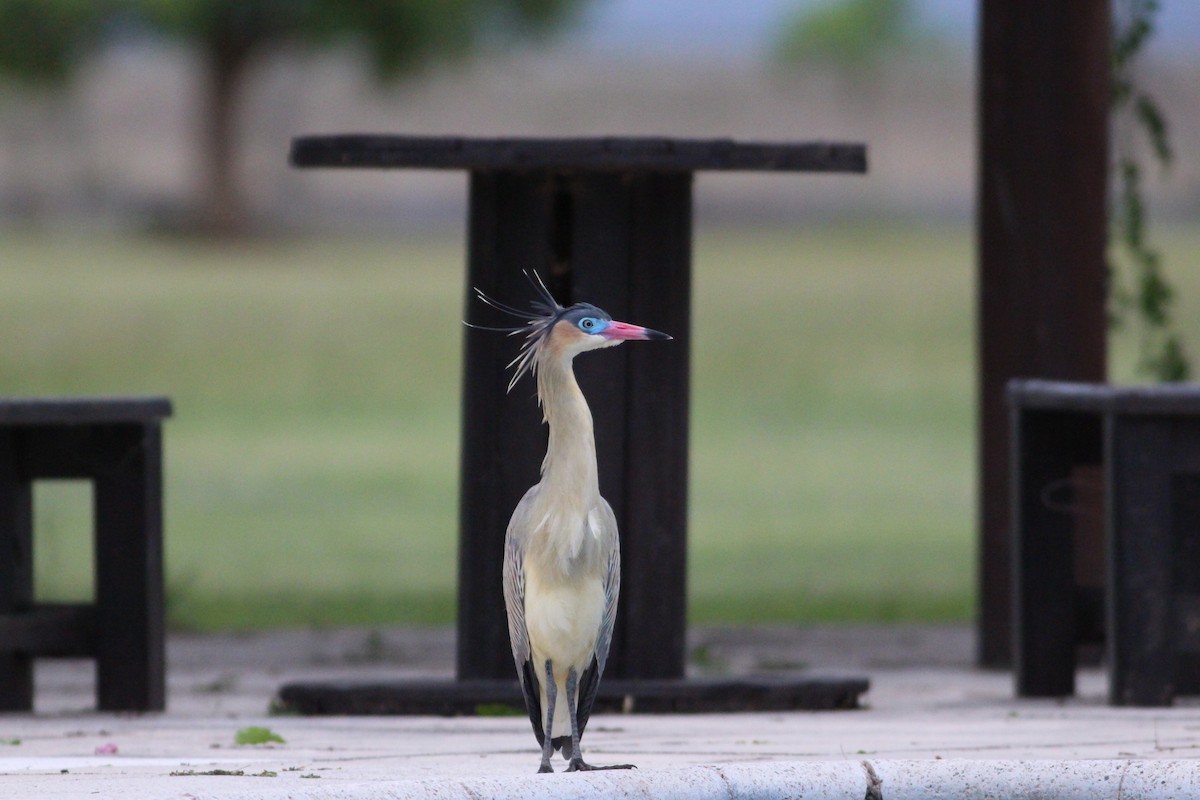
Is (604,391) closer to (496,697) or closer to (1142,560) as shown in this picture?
(496,697)

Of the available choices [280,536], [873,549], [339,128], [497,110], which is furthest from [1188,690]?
[497,110]

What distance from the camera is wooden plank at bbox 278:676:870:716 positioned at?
683 centimetres

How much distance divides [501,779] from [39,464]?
3.11 metres

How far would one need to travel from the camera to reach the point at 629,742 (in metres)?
6.07

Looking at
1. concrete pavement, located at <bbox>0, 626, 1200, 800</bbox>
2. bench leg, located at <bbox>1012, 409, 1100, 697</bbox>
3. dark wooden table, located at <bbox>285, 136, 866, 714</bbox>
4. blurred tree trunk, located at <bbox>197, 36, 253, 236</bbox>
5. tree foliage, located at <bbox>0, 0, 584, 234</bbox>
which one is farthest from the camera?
blurred tree trunk, located at <bbox>197, 36, 253, 236</bbox>

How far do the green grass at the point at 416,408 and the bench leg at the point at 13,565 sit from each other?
3453 mm

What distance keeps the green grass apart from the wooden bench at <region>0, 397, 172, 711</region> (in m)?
3.50

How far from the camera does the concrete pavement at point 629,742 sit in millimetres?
4738

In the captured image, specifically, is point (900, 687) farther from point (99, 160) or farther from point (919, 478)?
point (99, 160)

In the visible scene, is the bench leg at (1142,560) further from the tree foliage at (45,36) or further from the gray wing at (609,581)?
the tree foliage at (45,36)

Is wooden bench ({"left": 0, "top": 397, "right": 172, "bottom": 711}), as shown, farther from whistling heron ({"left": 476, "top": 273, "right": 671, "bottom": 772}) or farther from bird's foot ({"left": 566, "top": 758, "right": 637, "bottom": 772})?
bird's foot ({"left": 566, "top": 758, "right": 637, "bottom": 772})

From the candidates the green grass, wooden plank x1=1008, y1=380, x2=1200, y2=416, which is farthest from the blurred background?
wooden plank x1=1008, y1=380, x2=1200, y2=416

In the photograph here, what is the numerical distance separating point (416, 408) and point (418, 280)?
50.6ft

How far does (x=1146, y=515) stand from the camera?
686cm
